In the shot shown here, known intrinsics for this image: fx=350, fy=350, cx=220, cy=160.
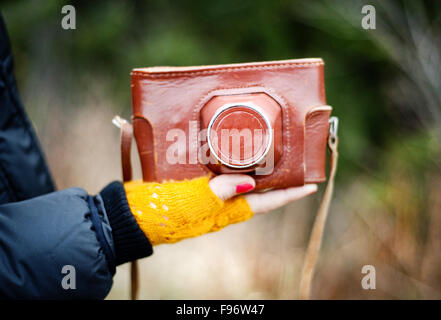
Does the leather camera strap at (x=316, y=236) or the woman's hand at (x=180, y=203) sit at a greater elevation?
the woman's hand at (x=180, y=203)

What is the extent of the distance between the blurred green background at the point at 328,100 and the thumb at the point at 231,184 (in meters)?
1.13

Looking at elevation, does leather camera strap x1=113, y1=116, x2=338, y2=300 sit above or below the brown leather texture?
below

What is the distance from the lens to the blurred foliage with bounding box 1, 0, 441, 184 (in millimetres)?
2033

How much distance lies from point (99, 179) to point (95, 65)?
2.73ft

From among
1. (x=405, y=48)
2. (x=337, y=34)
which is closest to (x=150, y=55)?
(x=337, y=34)

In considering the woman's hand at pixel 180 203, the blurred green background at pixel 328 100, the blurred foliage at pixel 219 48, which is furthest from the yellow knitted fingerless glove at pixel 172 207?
the blurred foliage at pixel 219 48

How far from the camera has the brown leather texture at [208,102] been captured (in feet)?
3.03

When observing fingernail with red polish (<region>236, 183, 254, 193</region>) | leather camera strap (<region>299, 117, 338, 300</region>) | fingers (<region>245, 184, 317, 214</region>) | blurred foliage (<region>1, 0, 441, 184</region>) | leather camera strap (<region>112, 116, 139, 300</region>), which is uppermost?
blurred foliage (<region>1, 0, 441, 184</region>)

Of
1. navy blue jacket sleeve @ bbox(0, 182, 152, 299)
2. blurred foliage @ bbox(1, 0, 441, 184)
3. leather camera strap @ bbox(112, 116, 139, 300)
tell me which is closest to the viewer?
navy blue jacket sleeve @ bbox(0, 182, 152, 299)

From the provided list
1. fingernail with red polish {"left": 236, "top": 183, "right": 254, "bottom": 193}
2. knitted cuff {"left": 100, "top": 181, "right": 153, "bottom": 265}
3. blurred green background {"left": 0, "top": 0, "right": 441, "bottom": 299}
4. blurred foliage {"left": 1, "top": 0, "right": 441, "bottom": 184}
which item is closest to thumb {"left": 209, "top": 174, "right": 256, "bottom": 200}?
fingernail with red polish {"left": 236, "top": 183, "right": 254, "bottom": 193}

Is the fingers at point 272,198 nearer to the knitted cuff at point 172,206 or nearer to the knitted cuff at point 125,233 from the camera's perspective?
the knitted cuff at point 172,206

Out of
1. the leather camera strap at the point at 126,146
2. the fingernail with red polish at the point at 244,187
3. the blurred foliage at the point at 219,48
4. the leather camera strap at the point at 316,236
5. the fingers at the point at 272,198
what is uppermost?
the blurred foliage at the point at 219,48

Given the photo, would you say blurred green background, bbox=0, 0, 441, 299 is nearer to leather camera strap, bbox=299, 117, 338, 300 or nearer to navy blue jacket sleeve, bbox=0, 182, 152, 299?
leather camera strap, bbox=299, 117, 338, 300

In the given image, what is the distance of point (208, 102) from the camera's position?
919 millimetres
